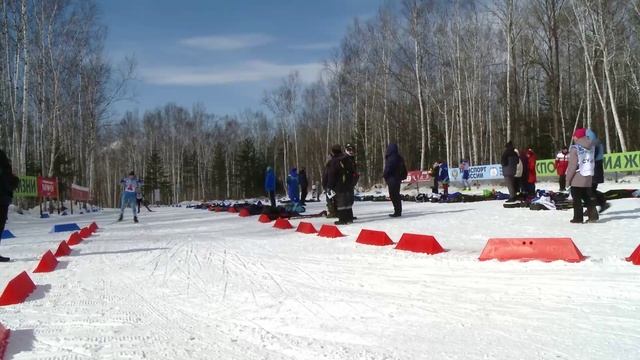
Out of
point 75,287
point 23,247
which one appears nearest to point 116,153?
point 23,247

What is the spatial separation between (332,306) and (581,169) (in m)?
6.35

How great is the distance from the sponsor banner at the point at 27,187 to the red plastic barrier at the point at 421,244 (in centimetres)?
1984

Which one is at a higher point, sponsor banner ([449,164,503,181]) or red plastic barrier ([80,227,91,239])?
sponsor banner ([449,164,503,181])

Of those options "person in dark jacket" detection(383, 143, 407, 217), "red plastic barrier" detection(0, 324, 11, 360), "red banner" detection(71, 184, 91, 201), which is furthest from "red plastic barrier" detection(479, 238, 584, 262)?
"red banner" detection(71, 184, 91, 201)

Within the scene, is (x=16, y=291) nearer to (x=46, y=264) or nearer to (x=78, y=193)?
(x=46, y=264)

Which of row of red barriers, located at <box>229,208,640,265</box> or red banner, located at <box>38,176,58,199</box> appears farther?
red banner, located at <box>38,176,58,199</box>

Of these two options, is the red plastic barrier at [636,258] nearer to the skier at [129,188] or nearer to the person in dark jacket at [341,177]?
the person in dark jacket at [341,177]

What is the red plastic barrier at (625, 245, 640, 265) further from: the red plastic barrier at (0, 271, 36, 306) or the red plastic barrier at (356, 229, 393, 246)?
the red plastic barrier at (0, 271, 36, 306)

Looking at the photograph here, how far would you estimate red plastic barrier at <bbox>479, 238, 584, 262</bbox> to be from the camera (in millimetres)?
5914

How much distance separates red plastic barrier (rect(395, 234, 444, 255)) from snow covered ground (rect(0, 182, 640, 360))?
0.21 m

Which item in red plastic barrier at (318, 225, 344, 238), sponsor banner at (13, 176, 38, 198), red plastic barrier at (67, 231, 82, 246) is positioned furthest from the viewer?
sponsor banner at (13, 176, 38, 198)

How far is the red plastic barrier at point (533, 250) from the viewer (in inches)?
233

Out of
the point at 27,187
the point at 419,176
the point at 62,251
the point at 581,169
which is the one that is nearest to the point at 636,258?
the point at 581,169

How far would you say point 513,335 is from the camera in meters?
3.48
